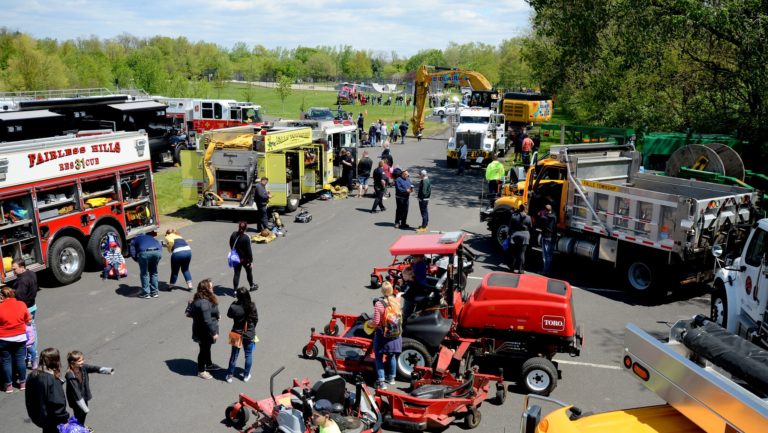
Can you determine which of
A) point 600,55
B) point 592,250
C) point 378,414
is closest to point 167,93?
point 600,55

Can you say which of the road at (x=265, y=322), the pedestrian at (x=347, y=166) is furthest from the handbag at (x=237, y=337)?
the pedestrian at (x=347, y=166)

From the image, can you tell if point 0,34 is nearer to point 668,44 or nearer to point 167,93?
point 167,93

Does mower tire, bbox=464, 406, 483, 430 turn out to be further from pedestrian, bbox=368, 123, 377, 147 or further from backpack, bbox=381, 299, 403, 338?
pedestrian, bbox=368, 123, 377, 147

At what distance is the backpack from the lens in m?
8.77

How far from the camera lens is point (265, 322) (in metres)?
11.8

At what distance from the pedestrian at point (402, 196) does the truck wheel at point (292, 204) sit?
348 centimetres

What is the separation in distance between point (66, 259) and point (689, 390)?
12958 millimetres

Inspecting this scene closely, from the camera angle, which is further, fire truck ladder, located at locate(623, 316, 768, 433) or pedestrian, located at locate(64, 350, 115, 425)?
pedestrian, located at locate(64, 350, 115, 425)

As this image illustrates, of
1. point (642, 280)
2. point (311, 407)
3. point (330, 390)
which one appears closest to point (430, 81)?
point (642, 280)

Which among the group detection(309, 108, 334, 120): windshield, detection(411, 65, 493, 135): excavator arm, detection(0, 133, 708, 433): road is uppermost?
detection(411, 65, 493, 135): excavator arm

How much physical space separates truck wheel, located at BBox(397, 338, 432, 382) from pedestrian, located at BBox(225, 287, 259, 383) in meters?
2.16

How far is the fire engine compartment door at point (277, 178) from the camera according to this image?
61.6 feet

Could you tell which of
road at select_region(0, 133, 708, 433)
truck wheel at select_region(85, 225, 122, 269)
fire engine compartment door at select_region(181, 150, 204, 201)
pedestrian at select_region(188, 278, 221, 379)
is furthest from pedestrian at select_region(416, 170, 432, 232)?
pedestrian at select_region(188, 278, 221, 379)

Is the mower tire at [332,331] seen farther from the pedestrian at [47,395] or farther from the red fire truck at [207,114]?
the red fire truck at [207,114]
